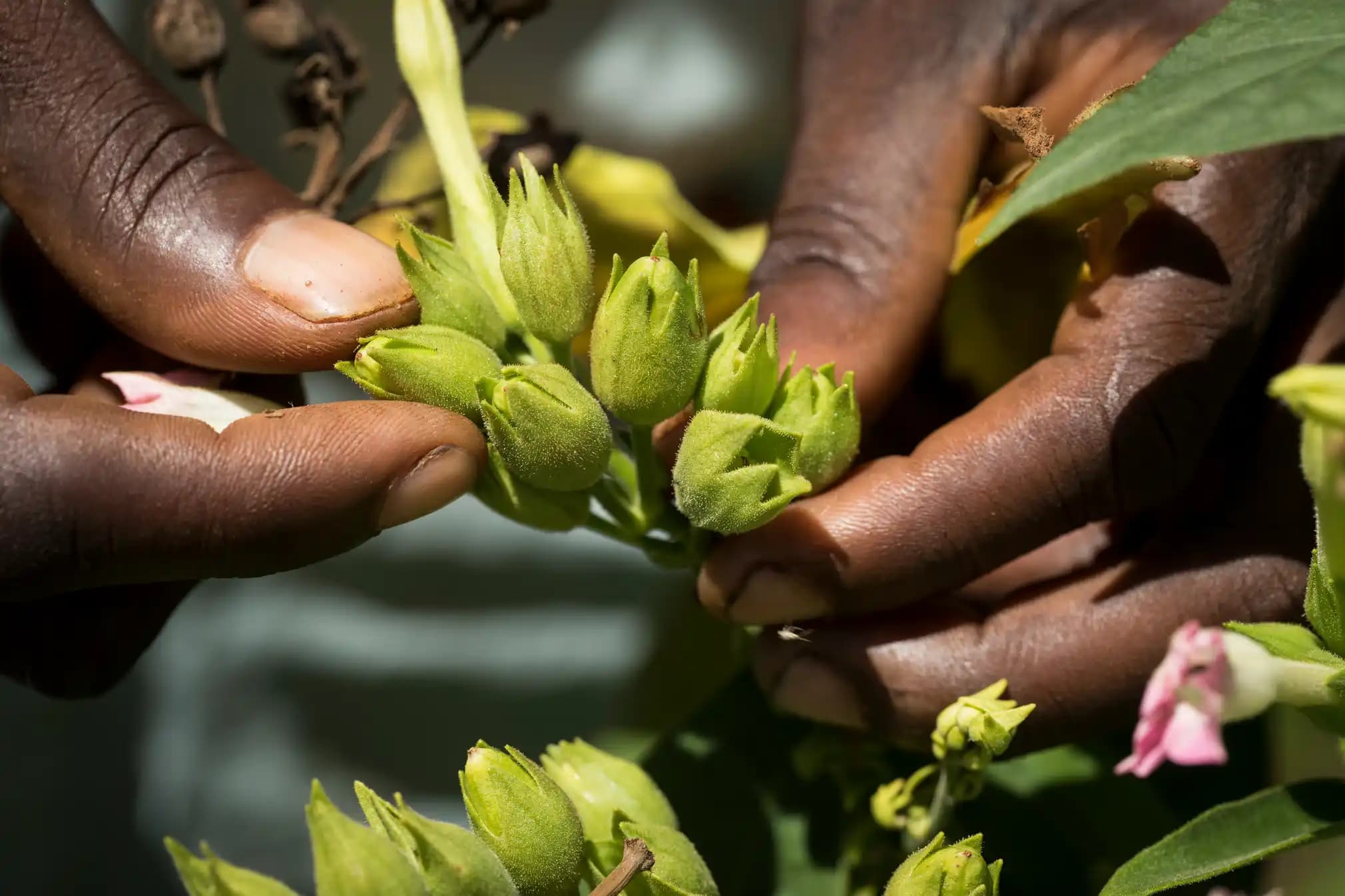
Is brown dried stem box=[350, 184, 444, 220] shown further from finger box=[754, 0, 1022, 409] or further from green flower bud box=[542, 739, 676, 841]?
green flower bud box=[542, 739, 676, 841]

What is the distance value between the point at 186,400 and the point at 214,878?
22 cm

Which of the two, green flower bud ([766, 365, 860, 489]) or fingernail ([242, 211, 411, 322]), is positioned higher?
fingernail ([242, 211, 411, 322])

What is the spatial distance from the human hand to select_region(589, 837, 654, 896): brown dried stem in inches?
5.5

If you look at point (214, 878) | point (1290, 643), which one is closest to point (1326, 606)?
point (1290, 643)

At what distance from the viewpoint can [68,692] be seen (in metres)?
0.56

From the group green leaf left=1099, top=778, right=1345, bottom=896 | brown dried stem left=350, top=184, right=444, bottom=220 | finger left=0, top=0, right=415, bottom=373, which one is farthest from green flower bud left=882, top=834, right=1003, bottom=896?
brown dried stem left=350, top=184, right=444, bottom=220

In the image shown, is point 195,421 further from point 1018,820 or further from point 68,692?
point 1018,820

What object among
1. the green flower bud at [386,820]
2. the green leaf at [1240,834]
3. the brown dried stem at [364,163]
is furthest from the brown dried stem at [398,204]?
the green leaf at [1240,834]

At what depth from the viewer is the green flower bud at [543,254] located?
1.28 ft

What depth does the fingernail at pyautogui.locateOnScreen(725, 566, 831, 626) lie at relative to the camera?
453 millimetres

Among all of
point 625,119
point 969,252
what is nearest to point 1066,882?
point 969,252

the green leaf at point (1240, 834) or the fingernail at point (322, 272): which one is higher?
the fingernail at point (322, 272)

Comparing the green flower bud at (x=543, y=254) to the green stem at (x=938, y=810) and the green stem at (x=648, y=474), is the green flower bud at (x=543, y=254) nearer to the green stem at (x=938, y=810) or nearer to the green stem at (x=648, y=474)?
the green stem at (x=648, y=474)

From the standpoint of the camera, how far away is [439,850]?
0.31 metres
